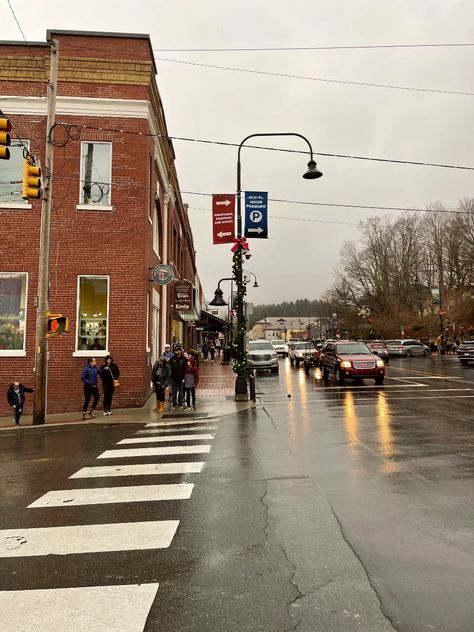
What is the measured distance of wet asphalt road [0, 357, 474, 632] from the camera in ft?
10.2

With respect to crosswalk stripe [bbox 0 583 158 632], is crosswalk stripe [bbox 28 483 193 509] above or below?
below

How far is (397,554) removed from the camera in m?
3.91

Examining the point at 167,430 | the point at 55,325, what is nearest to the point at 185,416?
the point at 167,430

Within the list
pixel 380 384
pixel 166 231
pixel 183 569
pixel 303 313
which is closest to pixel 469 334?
pixel 380 384

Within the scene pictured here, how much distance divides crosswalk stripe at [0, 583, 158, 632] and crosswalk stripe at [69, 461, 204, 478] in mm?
3297

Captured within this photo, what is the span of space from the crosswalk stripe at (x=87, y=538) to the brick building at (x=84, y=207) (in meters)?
9.88

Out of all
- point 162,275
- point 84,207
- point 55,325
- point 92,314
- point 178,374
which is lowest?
point 178,374

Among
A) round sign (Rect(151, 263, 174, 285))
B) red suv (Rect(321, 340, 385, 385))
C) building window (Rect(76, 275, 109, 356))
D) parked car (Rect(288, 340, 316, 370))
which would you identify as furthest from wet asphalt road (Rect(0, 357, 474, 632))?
parked car (Rect(288, 340, 316, 370))

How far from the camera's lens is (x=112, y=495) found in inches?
226

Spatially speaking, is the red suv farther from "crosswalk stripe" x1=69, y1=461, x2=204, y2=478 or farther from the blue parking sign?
"crosswalk stripe" x1=69, y1=461, x2=204, y2=478

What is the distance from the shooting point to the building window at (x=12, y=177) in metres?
14.9

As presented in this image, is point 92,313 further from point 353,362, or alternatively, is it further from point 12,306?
point 353,362

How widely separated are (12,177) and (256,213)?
790 centimetres

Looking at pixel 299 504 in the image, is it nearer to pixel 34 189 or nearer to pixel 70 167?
pixel 34 189
